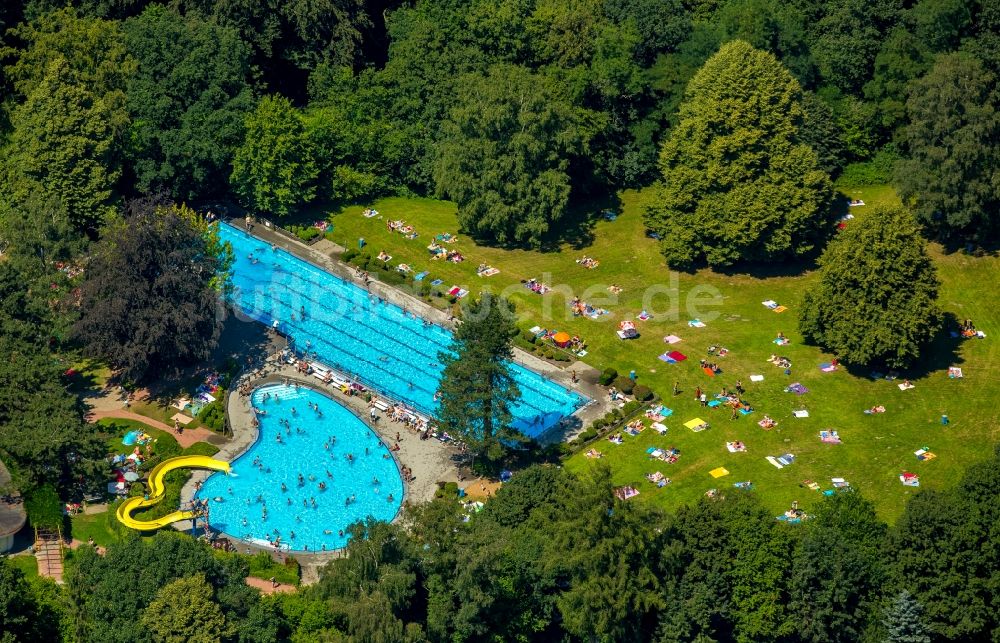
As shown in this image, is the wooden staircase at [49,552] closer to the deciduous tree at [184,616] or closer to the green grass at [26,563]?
the green grass at [26,563]

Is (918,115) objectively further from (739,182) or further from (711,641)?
(711,641)

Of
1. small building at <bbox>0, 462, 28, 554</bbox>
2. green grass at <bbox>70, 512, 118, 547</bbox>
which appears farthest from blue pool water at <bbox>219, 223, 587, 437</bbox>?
small building at <bbox>0, 462, 28, 554</bbox>

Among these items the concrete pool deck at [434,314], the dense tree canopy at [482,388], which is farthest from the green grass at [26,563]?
the concrete pool deck at [434,314]

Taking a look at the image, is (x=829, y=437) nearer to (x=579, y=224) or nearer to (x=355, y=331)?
(x=579, y=224)

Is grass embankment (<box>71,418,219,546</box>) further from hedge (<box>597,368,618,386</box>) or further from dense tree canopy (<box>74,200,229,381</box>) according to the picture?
hedge (<box>597,368,618,386</box>)

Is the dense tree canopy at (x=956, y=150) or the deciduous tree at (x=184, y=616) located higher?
the dense tree canopy at (x=956, y=150)

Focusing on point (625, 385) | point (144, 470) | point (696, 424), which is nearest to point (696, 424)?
point (696, 424)
